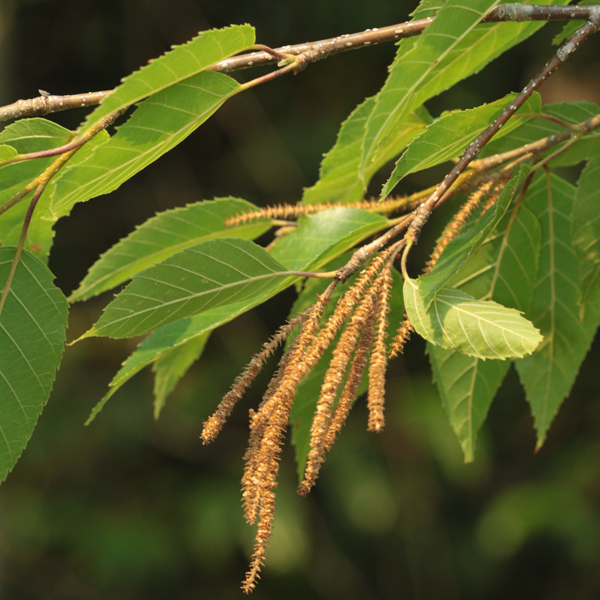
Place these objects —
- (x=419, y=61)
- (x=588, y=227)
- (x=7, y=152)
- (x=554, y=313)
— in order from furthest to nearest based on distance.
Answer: (x=554, y=313)
(x=588, y=227)
(x=7, y=152)
(x=419, y=61)

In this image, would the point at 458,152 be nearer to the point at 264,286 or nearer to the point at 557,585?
the point at 264,286

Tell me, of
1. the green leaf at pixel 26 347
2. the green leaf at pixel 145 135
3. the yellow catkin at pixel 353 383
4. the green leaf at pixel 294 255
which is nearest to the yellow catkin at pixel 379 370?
the yellow catkin at pixel 353 383

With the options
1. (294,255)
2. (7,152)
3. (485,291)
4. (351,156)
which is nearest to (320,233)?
(294,255)

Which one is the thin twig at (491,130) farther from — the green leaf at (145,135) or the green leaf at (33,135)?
the green leaf at (33,135)

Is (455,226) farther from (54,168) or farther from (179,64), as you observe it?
(54,168)

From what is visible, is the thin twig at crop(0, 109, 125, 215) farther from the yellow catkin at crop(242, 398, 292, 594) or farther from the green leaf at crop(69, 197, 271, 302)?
the yellow catkin at crop(242, 398, 292, 594)

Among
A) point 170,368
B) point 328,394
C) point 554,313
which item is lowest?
point 170,368

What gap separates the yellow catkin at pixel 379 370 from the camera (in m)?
0.45

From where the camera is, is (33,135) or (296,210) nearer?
(33,135)

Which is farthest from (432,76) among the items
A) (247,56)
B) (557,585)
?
(557,585)

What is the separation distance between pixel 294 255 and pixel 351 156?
0.62ft

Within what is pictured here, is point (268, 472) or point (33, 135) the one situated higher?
point (33, 135)

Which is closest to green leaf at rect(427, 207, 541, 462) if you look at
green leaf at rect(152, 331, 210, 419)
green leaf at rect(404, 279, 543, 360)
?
green leaf at rect(404, 279, 543, 360)

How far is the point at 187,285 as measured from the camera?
0.54 meters
